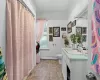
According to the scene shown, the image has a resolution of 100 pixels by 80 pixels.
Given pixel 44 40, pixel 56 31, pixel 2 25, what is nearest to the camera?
pixel 2 25

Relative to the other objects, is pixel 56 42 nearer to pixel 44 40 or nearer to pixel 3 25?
pixel 44 40

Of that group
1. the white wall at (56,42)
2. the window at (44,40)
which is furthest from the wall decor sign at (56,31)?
the window at (44,40)

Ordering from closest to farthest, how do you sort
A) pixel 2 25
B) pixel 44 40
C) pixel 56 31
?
pixel 2 25 → pixel 56 31 → pixel 44 40

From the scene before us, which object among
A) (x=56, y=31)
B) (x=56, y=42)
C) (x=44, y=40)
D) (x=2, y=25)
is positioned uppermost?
(x=56, y=31)

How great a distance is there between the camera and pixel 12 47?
2.47 m

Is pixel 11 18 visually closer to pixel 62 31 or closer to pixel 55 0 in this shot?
pixel 55 0

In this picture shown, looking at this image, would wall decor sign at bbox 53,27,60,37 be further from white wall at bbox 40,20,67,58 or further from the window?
the window

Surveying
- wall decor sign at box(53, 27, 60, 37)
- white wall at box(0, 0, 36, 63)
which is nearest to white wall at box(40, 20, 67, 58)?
wall decor sign at box(53, 27, 60, 37)

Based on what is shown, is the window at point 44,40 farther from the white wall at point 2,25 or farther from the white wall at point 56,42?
the white wall at point 2,25

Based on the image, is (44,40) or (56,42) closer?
(56,42)

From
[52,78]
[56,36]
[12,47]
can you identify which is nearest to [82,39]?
[52,78]

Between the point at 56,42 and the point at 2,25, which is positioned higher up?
the point at 2,25

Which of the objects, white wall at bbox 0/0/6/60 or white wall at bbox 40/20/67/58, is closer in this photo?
white wall at bbox 0/0/6/60

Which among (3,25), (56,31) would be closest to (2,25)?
(3,25)
